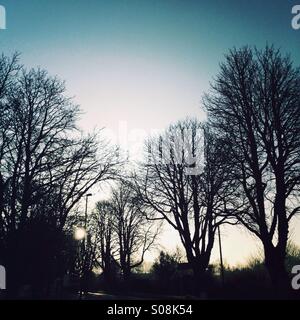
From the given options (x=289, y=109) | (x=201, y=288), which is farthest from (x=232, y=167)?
(x=201, y=288)

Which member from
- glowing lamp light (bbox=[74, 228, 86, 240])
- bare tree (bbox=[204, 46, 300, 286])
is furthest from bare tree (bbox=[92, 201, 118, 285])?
bare tree (bbox=[204, 46, 300, 286])

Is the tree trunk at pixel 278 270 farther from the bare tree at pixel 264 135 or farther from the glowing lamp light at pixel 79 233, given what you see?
the glowing lamp light at pixel 79 233

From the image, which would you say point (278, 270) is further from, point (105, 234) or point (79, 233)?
point (105, 234)

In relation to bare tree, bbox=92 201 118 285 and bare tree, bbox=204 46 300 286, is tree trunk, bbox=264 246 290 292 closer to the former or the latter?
bare tree, bbox=204 46 300 286

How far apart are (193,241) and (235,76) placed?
1096 cm

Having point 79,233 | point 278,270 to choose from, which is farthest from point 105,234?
point 278,270

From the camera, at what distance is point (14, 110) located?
13.3 metres

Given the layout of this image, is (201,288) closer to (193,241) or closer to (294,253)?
(193,241)

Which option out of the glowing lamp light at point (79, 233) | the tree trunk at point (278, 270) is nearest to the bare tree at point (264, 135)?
the tree trunk at point (278, 270)

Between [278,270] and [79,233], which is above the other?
[79,233]

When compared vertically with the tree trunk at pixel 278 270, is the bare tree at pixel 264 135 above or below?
above

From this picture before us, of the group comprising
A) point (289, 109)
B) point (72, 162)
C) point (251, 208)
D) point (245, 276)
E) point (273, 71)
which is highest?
point (273, 71)
